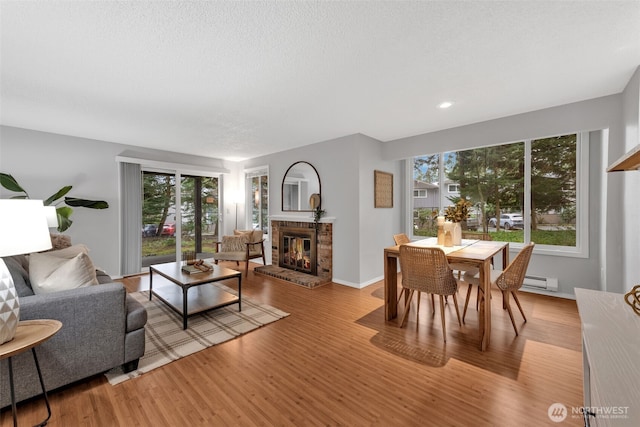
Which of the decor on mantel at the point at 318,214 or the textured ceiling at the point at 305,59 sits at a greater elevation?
the textured ceiling at the point at 305,59

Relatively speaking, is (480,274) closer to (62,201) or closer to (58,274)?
(58,274)

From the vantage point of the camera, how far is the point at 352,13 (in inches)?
61.7

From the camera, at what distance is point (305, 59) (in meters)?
2.04

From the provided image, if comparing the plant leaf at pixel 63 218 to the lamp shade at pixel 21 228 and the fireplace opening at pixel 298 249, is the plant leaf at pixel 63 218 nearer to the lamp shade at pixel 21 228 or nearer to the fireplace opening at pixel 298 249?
the lamp shade at pixel 21 228

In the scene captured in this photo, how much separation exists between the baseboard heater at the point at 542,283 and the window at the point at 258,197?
15.4 feet

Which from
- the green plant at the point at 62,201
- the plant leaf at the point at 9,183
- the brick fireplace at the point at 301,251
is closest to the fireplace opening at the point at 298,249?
the brick fireplace at the point at 301,251

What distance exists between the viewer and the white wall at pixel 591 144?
2.74m

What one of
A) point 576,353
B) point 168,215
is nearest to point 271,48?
point 576,353

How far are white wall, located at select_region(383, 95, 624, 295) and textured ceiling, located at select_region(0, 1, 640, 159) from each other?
0.54 ft

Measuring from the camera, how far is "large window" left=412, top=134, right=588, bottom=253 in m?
3.54

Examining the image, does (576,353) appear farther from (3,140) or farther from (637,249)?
(3,140)

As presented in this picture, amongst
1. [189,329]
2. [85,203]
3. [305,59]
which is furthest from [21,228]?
[85,203]

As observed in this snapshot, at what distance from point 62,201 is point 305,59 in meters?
4.57

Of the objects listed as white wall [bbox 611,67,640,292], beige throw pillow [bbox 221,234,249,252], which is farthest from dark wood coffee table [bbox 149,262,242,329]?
white wall [bbox 611,67,640,292]
